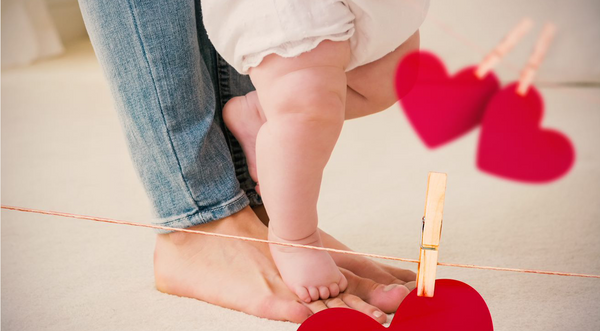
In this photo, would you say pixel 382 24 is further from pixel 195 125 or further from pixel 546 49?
pixel 195 125

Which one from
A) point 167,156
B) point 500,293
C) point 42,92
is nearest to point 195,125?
point 167,156

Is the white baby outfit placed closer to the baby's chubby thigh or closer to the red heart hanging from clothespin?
the baby's chubby thigh

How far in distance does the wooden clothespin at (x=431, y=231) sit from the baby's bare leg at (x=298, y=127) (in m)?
0.10

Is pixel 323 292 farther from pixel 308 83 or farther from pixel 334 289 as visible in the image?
pixel 308 83

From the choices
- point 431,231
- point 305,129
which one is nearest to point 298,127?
point 305,129

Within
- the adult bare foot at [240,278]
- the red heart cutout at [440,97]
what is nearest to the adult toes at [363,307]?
the adult bare foot at [240,278]

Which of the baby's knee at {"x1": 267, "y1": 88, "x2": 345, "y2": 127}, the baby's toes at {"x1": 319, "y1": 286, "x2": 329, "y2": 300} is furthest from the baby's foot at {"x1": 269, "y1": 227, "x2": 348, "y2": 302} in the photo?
the baby's knee at {"x1": 267, "y1": 88, "x2": 345, "y2": 127}

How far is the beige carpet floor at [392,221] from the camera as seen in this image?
0.42m

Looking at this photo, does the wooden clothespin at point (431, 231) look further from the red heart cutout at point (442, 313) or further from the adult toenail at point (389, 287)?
the adult toenail at point (389, 287)

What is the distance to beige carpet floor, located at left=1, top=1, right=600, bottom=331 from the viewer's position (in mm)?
418

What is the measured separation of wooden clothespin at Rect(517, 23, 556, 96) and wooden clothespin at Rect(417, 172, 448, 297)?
0.28 ft

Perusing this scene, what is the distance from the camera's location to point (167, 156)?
51 centimetres

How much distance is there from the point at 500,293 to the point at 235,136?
0.27m

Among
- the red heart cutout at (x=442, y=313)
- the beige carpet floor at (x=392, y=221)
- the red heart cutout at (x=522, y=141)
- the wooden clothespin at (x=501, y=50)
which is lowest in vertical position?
the beige carpet floor at (x=392, y=221)
